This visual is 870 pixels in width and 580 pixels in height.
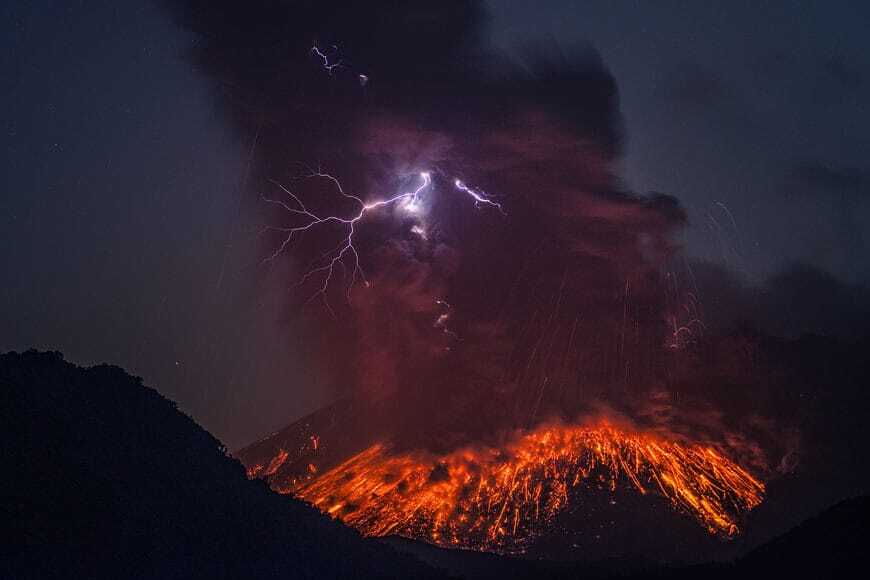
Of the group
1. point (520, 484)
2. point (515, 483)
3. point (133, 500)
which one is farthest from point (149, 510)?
point (515, 483)

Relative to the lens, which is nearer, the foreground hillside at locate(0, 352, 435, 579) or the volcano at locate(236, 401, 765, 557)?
the foreground hillside at locate(0, 352, 435, 579)

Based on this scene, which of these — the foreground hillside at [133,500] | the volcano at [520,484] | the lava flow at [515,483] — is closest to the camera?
the foreground hillside at [133,500]

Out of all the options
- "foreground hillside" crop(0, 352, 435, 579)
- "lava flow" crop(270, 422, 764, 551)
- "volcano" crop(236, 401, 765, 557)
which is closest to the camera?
"foreground hillside" crop(0, 352, 435, 579)

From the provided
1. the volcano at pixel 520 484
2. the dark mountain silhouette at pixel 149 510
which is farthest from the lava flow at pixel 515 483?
the dark mountain silhouette at pixel 149 510

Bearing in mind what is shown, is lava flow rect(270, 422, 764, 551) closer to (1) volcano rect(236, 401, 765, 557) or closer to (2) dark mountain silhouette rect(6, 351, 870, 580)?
(1) volcano rect(236, 401, 765, 557)

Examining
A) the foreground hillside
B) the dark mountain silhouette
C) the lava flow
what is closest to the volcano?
the lava flow

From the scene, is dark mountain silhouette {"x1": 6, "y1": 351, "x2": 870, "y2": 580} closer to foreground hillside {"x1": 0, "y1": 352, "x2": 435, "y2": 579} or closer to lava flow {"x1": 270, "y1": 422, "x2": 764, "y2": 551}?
foreground hillside {"x1": 0, "y1": 352, "x2": 435, "y2": 579}

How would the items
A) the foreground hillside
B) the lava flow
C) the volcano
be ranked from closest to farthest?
the foreground hillside < the volcano < the lava flow

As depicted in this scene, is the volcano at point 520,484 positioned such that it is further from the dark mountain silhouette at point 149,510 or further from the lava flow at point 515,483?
the dark mountain silhouette at point 149,510
